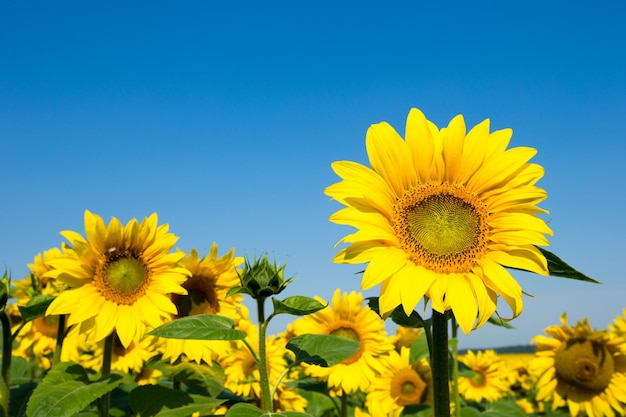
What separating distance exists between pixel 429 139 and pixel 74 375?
2179 millimetres

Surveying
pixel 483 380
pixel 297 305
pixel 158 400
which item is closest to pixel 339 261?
pixel 297 305

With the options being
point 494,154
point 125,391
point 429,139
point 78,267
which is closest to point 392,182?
point 429,139

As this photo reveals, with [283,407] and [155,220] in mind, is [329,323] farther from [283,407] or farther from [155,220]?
[155,220]

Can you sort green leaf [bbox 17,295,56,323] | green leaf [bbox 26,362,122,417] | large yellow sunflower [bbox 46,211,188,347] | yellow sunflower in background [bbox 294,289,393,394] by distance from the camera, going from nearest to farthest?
green leaf [bbox 26,362,122,417] → green leaf [bbox 17,295,56,323] → large yellow sunflower [bbox 46,211,188,347] → yellow sunflower in background [bbox 294,289,393,394]

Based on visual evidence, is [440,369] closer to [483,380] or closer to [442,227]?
[442,227]

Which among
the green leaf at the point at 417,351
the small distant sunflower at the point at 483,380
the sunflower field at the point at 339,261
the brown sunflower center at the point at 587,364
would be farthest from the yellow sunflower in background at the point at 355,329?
the small distant sunflower at the point at 483,380

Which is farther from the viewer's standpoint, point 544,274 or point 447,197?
point 447,197

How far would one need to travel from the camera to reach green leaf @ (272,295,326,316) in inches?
103

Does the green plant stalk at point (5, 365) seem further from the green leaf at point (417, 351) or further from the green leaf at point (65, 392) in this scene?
the green leaf at point (417, 351)

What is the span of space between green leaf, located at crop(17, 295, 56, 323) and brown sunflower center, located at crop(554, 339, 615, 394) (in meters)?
4.32

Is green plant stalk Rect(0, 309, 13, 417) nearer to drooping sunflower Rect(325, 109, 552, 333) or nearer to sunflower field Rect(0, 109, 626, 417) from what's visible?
sunflower field Rect(0, 109, 626, 417)

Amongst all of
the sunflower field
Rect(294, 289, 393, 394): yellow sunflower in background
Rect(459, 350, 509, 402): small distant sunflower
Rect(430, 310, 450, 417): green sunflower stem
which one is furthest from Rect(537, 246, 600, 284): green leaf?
Rect(459, 350, 509, 402): small distant sunflower

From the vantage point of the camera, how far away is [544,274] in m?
2.36

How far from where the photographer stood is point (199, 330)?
2.53 m
